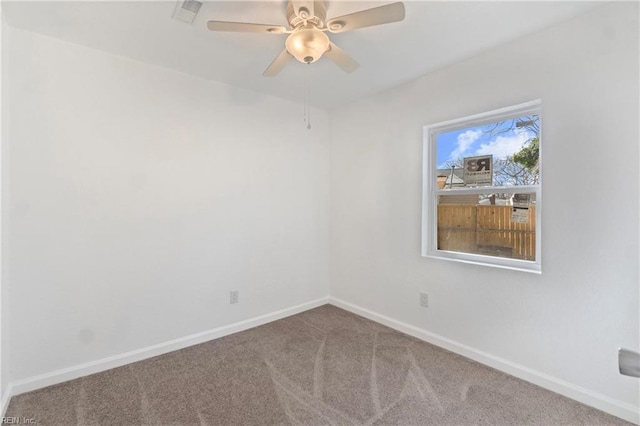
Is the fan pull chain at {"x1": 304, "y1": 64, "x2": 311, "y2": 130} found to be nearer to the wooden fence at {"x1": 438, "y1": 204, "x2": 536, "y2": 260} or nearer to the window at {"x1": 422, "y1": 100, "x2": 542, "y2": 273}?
the window at {"x1": 422, "y1": 100, "x2": 542, "y2": 273}

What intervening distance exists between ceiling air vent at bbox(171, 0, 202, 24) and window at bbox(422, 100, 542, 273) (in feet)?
6.76

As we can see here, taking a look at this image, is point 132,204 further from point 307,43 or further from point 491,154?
point 491,154

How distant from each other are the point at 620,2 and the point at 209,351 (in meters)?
3.78

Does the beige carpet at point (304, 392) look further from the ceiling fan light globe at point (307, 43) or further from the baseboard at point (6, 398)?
the ceiling fan light globe at point (307, 43)

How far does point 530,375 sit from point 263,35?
308 centimetres

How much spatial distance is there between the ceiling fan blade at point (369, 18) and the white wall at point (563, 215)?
1295 mm

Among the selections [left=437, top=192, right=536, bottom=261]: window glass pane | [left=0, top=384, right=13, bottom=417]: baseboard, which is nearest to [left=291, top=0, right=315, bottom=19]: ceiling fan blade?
[left=437, top=192, right=536, bottom=261]: window glass pane

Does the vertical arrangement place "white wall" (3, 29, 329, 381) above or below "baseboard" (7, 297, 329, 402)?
above

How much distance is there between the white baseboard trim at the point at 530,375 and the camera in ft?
5.81

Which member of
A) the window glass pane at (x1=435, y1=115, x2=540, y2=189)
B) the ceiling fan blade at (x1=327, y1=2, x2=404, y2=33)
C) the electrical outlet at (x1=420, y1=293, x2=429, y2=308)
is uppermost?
the ceiling fan blade at (x1=327, y1=2, x2=404, y2=33)

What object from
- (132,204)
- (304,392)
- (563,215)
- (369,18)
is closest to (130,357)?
(132,204)

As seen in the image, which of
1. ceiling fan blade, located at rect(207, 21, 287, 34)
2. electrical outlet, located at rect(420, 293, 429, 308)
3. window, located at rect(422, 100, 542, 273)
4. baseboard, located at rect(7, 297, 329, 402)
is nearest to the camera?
ceiling fan blade, located at rect(207, 21, 287, 34)

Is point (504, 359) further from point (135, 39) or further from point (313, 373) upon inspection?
point (135, 39)

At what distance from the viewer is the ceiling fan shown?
1.50m
